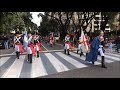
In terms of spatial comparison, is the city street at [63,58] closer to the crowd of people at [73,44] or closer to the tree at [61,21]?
the crowd of people at [73,44]

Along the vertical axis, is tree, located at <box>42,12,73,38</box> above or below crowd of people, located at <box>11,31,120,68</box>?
above

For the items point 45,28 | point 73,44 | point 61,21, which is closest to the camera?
point 73,44

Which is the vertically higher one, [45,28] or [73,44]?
[45,28]

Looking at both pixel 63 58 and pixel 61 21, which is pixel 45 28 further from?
pixel 63 58

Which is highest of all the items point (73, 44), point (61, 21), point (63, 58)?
point (61, 21)

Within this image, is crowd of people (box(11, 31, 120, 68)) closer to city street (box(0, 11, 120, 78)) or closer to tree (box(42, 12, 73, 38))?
city street (box(0, 11, 120, 78))

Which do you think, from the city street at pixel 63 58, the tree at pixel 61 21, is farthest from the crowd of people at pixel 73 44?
the tree at pixel 61 21

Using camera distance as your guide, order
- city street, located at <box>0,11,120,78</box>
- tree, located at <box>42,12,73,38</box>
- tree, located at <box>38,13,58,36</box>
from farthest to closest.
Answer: tree, located at <box>42,12,73,38</box>, tree, located at <box>38,13,58,36</box>, city street, located at <box>0,11,120,78</box>

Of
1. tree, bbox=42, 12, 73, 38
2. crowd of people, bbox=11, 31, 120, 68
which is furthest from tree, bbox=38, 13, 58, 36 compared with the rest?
crowd of people, bbox=11, 31, 120, 68

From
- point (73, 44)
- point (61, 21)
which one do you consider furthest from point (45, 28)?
point (73, 44)

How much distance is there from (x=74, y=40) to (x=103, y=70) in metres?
6.16
